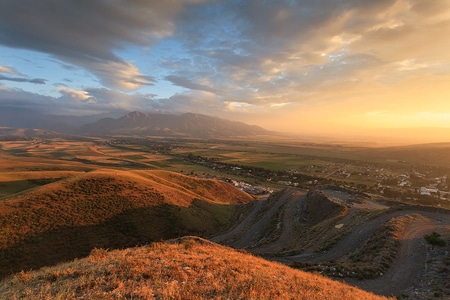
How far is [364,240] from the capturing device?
3091 centimetres

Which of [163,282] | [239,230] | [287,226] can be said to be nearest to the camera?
[163,282]

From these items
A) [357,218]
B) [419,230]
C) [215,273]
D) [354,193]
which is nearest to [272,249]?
[357,218]

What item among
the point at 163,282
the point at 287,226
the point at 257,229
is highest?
the point at 163,282

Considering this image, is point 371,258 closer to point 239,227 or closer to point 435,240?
point 435,240

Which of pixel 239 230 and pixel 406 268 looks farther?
pixel 239 230

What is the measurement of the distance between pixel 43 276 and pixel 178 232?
31724mm

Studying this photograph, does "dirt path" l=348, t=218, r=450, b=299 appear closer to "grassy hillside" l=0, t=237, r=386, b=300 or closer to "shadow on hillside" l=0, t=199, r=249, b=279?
"grassy hillside" l=0, t=237, r=386, b=300

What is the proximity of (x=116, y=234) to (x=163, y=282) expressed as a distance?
103 feet

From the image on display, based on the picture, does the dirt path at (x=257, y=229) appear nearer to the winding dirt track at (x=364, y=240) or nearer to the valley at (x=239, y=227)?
the winding dirt track at (x=364, y=240)

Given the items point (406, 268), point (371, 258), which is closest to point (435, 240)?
point (406, 268)

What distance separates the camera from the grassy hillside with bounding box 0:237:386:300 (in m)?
10.1

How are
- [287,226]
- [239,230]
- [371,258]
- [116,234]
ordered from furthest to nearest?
[239,230], [287,226], [116,234], [371,258]

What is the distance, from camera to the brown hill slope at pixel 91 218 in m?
31.1

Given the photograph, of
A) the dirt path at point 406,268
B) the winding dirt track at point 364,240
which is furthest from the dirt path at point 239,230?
the dirt path at point 406,268
